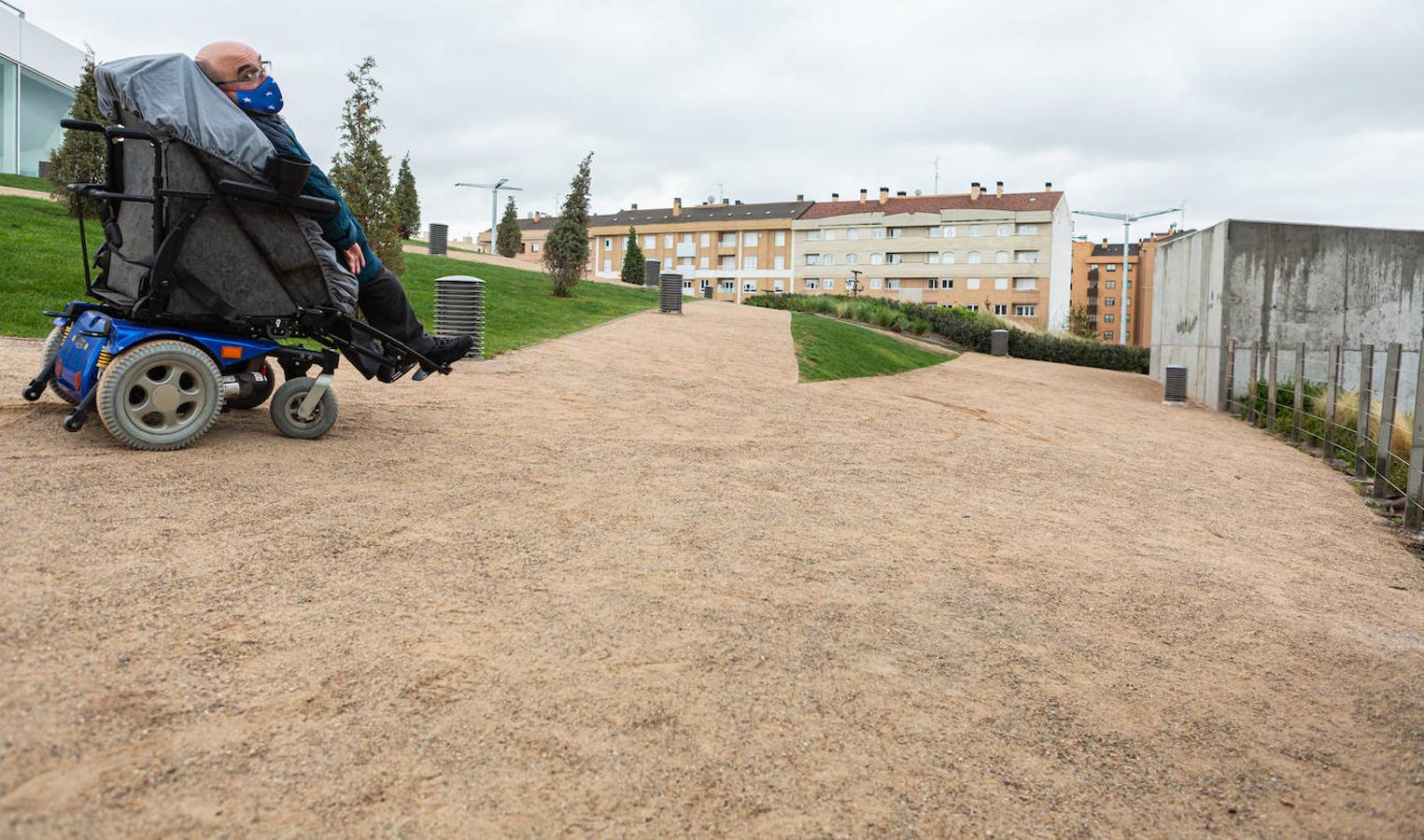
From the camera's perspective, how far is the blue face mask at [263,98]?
5.75 metres

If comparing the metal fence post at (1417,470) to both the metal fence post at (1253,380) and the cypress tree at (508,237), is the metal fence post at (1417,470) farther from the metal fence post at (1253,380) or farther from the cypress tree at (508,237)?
the cypress tree at (508,237)

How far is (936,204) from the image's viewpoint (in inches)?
3127

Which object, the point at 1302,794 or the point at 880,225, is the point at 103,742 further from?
the point at 880,225

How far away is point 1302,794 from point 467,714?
2618mm

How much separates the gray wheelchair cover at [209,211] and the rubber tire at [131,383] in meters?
0.36

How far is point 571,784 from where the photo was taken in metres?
2.62

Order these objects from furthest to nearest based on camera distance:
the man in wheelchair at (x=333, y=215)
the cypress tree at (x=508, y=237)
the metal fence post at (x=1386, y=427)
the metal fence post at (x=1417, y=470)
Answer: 1. the cypress tree at (x=508, y=237)
2. the metal fence post at (x=1386, y=427)
3. the metal fence post at (x=1417, y=470)
4. the man in wheelchair at (x=333, y=215)

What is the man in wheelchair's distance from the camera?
225 inches

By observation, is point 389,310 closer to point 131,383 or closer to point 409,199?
point 131,383

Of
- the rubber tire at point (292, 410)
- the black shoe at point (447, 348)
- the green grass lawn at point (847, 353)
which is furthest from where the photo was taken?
the green grass lawn at point (847, 353)

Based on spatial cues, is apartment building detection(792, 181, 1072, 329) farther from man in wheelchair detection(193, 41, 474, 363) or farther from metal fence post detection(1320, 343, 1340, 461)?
man in wheelchair detection(193, 41, 474, 363)

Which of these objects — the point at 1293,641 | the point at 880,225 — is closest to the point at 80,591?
the point at 1293,641

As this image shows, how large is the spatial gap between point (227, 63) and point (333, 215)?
1.05 metres

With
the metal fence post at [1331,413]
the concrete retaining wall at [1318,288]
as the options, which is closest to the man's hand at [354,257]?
the metal fence post at [1331,413]
